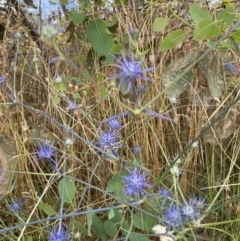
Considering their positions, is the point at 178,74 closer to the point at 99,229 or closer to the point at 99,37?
the point at 99,37

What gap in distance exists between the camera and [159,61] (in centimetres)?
143

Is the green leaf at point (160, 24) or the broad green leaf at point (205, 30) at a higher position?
the green leaf at point (160, 24)

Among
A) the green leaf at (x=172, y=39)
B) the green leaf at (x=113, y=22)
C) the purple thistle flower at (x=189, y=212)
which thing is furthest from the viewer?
the green leaf at (x=113, y=22)

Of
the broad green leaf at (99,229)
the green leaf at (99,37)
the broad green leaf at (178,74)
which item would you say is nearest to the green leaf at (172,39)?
the broad green leaf at (178,74)

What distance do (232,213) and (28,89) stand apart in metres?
0.79

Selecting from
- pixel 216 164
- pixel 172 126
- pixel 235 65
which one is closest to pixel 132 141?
pixel 172 126

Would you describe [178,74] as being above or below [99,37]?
below

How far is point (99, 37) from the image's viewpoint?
4.14ft

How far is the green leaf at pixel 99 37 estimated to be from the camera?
1241 mm

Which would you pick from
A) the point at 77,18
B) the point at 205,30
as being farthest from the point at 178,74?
the point at 77,18

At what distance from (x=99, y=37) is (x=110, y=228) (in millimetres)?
521

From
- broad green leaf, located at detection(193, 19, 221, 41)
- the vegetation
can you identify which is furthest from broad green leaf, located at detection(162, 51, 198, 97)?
broad green leaf, located at detection(193, 19, 221, 41)

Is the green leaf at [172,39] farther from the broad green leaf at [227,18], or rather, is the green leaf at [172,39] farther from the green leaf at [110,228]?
the green leaf at [110,228]

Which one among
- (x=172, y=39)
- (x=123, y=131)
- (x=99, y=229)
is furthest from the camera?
(x=123, y=131)
